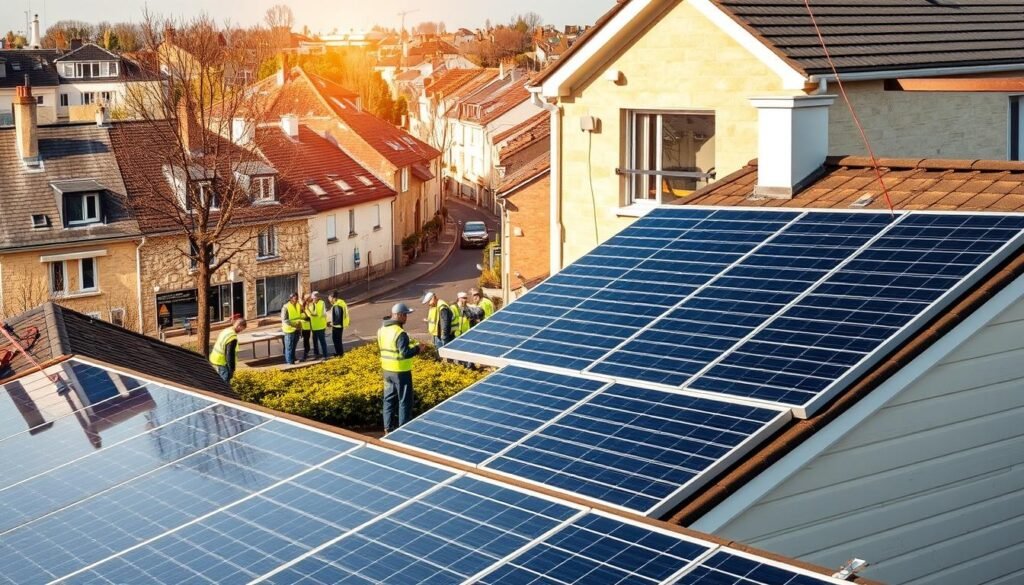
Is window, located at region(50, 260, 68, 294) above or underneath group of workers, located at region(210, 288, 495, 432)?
underneath

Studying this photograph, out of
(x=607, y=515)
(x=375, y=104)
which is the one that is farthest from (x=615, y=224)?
(x=375, y=104)

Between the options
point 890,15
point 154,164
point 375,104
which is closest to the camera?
point 890,15

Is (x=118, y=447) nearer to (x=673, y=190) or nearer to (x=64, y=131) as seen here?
(x=673, y=190)

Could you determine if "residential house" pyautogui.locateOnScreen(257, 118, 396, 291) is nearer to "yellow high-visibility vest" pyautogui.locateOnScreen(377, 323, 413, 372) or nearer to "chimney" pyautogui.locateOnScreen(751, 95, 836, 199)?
"yellow high-visibility vest" pyautogui.locateOnScreen(377, 323, 413, 372)

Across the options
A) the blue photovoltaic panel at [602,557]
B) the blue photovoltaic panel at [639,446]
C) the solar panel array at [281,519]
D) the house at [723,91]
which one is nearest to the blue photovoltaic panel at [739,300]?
the blue photovoltaic panel at [639,446]

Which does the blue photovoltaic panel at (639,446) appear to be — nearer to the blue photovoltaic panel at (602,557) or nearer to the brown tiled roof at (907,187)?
the blue photovoltaic panel at (602,557)

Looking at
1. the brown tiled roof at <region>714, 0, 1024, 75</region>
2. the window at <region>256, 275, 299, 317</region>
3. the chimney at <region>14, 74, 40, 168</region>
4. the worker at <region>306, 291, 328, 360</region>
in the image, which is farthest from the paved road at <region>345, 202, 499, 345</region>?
the brown tiled roof at <region>714, 0, 1024, 75</region>
